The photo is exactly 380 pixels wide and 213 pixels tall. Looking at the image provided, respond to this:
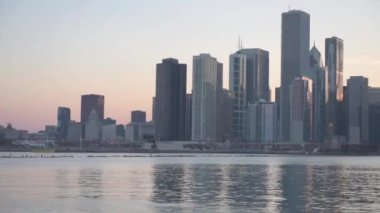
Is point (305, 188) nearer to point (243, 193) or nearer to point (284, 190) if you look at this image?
point (284, 190)

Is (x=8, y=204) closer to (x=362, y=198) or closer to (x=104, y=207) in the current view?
(x=104, y=207)

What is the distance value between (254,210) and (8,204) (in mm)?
24694

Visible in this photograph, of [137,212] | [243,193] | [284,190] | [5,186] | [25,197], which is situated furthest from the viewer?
[5,186]

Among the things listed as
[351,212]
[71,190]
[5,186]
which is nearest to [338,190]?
[351,212]

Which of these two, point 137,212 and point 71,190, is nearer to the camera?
point 137,212

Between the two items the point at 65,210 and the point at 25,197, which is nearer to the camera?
the point at 65,210

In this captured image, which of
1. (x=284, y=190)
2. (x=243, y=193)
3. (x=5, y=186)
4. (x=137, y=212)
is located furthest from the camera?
(x=5, y=186)

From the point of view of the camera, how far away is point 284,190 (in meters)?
79.8

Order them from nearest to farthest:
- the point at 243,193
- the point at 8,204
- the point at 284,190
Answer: the point at 8,204
the point at 243,193
the point at 284,190

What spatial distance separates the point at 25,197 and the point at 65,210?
14456mm

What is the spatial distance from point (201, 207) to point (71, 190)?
25688 mm

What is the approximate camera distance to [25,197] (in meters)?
67.5

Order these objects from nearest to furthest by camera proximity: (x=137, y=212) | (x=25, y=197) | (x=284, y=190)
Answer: (x=137, y=212), (x=25, y=197), (x=284, y=190)

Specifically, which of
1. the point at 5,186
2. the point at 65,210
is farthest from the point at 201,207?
the point at 5,186
